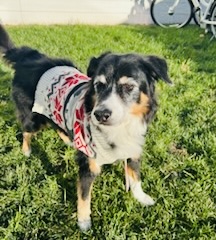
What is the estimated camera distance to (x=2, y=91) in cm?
435

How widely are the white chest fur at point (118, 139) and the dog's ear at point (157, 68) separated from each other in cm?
31

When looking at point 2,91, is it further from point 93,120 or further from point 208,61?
point 208,61

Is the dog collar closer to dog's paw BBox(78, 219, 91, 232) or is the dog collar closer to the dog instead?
the dog

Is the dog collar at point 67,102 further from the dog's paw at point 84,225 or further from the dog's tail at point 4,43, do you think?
the dog's tail at point 4,43

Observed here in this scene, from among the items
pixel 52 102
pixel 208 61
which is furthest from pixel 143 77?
pixel 208 61

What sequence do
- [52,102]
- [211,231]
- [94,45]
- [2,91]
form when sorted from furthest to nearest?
1. [94,45]
2. [2,91]
3. [52,102]
4. [211,231]

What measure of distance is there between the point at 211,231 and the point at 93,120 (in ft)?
3.54

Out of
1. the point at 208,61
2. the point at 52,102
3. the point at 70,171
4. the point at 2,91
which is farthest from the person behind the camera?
the point at 208,61

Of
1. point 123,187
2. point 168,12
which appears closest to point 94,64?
point 123,187

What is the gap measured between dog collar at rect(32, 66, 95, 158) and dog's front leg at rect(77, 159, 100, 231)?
0.32 ft

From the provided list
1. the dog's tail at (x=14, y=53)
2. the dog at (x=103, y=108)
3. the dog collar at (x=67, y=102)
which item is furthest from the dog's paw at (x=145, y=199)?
the dog's tail at (x=14, y=53)

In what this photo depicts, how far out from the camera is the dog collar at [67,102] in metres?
2.42

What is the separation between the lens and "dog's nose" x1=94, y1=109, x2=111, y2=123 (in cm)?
207

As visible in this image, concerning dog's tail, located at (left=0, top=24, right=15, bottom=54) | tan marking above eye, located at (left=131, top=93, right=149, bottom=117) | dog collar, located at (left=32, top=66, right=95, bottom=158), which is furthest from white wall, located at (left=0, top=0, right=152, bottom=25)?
tan marking above eye, located at (left=131, top=93, right=149, bottom=117)
